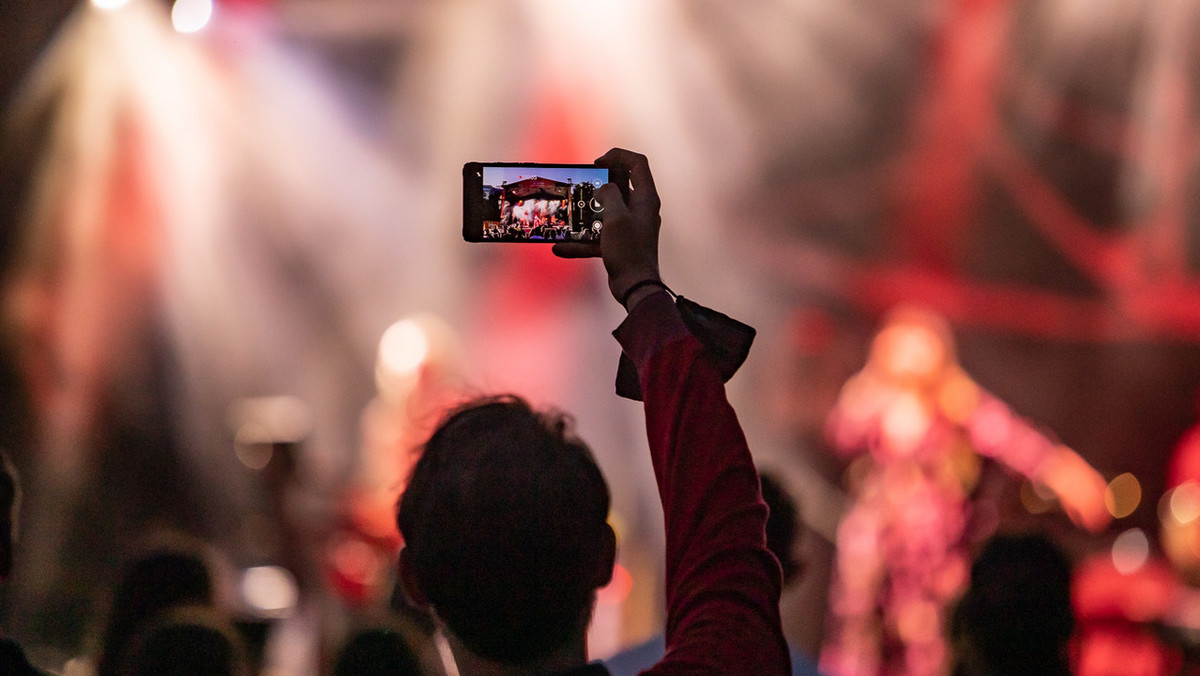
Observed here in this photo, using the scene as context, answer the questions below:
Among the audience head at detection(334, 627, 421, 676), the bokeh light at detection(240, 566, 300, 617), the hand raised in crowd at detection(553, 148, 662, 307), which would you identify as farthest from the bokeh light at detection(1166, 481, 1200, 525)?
the hand raised in crowd at detection(553, 148, 662, 307)

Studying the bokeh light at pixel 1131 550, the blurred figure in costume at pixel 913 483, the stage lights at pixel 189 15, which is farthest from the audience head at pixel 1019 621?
the stage lights at pixel 189 15

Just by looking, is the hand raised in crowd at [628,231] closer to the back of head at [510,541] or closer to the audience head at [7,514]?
the back of head at [510,541]

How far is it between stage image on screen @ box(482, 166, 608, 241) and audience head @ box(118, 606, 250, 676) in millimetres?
634

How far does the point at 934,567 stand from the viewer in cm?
436

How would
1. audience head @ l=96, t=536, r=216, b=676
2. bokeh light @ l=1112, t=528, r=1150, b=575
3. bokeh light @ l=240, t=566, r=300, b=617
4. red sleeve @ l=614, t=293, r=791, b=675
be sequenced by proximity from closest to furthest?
red sleeve @ l=614, t=293, r=791, b=675
audience head @ l=96, t=536, r=216, b=676
bokeh light @ l=240, t=566, r=300, b=617
bokeh light @ l=1112, t=528, r=1150, b=575

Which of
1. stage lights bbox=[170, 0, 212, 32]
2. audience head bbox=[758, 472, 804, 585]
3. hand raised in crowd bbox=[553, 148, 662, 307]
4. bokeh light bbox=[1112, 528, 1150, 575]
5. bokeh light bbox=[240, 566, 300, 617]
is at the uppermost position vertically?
stage lights bbox=[170, 0, 212, 32]

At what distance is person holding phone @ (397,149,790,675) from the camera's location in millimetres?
776

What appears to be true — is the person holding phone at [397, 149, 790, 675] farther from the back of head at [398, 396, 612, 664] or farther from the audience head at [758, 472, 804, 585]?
the audience head at [758, 472, 804, 585]

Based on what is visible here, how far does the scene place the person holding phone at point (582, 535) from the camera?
0.78 meters

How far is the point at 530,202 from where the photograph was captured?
46.4 inches

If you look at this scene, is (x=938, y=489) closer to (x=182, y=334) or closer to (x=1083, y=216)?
(x=1083, y=216)

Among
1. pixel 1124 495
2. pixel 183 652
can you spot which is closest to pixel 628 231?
pixel 183 652

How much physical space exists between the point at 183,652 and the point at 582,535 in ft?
2.52

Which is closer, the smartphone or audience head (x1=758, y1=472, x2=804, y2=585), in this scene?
the smartphone
